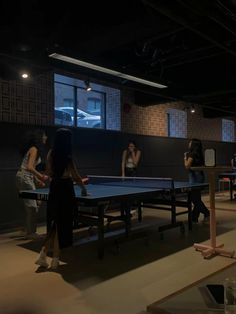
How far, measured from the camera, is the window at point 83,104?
7.76 m

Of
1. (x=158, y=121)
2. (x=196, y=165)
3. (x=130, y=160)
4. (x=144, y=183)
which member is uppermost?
(x=158, y=121)

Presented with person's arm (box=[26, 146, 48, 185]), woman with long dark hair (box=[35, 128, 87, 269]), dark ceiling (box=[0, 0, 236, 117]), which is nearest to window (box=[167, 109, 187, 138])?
dark ceiling (box=[0, 0, 236, 117])

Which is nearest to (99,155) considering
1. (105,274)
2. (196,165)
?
(196,165)

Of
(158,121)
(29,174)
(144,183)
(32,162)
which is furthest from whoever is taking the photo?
(158,121)

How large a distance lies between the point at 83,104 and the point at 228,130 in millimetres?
7770

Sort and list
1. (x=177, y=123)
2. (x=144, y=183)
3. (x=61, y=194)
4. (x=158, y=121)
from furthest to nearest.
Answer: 1. (x=177, y=123)
2. (x=158, y=121)
3. (x=144, y=183)
4. (x=61, y=194)

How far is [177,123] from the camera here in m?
11.1

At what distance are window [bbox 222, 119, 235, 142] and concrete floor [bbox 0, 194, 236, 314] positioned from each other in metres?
8.54

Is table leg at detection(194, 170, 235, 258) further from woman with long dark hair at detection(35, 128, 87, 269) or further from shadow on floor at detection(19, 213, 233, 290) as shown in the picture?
woman with long dark hair at detection(35, 128, 87, 269)

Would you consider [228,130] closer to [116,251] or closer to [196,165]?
[196,165]

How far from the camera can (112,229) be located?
609 centimetres

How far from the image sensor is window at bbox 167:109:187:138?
10.9 meters

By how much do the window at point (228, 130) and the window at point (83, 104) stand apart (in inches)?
251

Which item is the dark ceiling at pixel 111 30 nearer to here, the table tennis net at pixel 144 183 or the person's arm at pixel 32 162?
the person's arm at pixel 32 162
